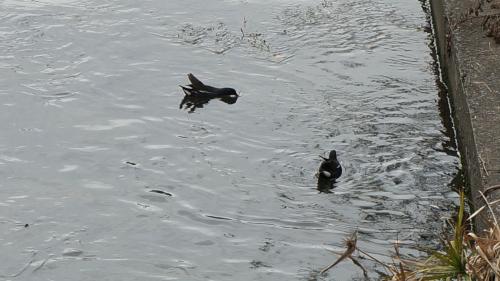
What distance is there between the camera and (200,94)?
38.3 ft

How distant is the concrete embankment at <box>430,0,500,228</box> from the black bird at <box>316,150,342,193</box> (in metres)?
1.21

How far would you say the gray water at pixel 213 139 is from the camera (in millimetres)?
8406

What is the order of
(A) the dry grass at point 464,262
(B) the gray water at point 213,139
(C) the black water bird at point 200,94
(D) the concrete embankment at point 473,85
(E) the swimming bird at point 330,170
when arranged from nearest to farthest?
(A) the dry grass at point 464,262 < (D) the concrete embankment at point 473,85 < (B) the gray water at point 213,139 < (E) the swimming bird at point 330,170 < (C) the black water bird at point 200,94

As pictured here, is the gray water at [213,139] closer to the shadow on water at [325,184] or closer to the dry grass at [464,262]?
the shadow on water at [325,184]

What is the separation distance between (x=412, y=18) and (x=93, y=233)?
7.02 metres

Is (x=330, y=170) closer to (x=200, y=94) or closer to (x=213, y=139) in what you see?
(x=213, y=139)

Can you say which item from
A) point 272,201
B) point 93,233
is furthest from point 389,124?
point 93,233

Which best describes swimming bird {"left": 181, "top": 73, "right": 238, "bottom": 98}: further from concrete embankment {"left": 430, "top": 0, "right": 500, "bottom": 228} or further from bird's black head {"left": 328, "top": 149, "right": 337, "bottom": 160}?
concrete embankment {"left": 430, "top": 0, "right": 500, "bottom": 228}

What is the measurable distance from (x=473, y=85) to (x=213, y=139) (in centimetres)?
277

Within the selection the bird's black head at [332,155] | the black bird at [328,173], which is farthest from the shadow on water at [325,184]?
the bird's black head at [332,155]

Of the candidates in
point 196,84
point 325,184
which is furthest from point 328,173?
point 196,84

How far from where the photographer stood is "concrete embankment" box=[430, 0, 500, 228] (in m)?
8.23

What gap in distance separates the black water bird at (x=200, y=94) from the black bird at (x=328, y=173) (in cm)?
241

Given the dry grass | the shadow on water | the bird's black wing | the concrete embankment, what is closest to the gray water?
the shadow on water
